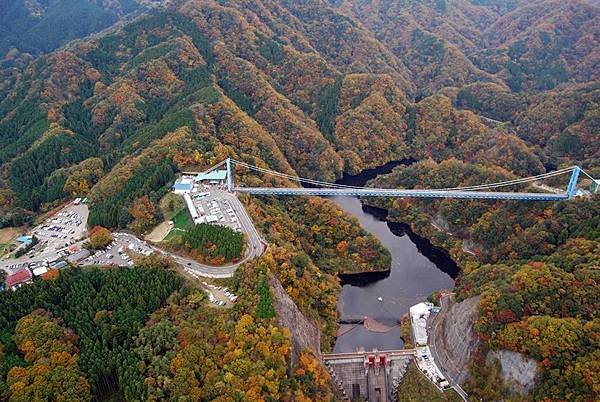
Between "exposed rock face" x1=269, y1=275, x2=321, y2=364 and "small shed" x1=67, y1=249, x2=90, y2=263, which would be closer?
"exposed rock face" x1=269, y1=275, x2=321, y2=364

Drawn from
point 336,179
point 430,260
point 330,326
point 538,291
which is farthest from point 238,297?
point 336,179

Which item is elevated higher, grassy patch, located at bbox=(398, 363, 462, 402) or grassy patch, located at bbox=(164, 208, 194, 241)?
grassy patch, located at bbox=(164, 208, 194, 241)

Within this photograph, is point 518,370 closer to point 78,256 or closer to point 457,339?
point 457,339

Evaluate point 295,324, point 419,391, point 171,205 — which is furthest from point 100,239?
point 419,391

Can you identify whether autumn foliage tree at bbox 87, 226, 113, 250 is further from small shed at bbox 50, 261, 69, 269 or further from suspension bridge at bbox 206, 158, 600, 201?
suspension bridge at bbox 206, 158, 600, 201

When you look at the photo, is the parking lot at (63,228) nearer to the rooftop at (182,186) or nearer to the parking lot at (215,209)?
the rooftop at (182,186)

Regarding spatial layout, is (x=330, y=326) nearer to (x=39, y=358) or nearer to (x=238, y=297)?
(x=238, y=297)

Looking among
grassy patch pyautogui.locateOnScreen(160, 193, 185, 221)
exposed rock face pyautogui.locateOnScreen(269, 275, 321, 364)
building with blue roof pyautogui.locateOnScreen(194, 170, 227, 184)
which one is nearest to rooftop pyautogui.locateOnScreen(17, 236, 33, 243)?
grassy patch pyautogui.locateOnScreen(160, 193, 185, 221)
